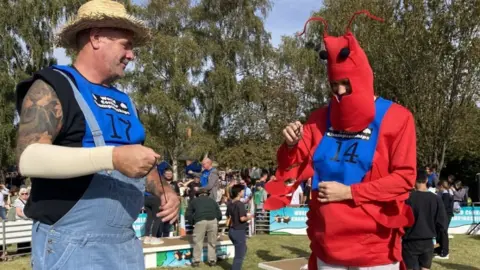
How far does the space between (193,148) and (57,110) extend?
23812 millimetres

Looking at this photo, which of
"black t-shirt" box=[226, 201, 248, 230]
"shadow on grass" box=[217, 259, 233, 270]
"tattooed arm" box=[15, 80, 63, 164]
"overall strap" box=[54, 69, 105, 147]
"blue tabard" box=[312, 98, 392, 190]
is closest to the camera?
"tattooed arm" box=[15, 80, 63, 164]

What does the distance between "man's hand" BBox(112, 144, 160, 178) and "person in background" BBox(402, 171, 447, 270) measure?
15.3ft

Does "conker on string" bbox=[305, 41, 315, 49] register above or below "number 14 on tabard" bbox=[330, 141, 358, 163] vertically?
above

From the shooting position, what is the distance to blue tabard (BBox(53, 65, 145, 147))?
200 centimetres

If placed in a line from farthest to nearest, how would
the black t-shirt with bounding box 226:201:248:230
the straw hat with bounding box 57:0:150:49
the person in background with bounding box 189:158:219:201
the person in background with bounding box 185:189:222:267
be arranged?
the person in background with bounding box 189:158:219:201 → the person in background with bounding box 185:189:222:267 → the black t-shirt with bounding box 226:201:248:230 → the straw hat with bounding box 57:0:150:49

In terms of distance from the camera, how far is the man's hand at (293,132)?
3.01m

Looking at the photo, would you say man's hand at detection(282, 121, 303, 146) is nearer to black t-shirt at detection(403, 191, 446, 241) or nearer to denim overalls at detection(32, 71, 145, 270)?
denim overalls at detection(32, 71, 145, 270)

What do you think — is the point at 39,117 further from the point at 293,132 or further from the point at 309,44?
the point at 309,44

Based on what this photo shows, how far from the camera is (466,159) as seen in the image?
26797 mm

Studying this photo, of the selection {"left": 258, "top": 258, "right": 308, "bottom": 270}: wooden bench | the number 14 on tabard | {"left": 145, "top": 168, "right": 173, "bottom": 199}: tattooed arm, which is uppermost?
the number 14 on tabard

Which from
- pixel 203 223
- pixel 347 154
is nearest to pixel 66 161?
pixel 347 154

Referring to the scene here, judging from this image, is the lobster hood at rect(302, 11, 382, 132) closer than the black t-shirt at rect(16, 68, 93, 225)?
No

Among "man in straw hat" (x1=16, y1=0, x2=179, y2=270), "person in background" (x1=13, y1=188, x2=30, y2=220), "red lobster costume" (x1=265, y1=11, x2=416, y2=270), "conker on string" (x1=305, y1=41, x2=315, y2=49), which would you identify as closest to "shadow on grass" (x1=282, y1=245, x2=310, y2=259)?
"person in background" (x1=13, y1=188, x2=30, y2=220)

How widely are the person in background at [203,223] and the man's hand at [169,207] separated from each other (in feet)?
21.1
